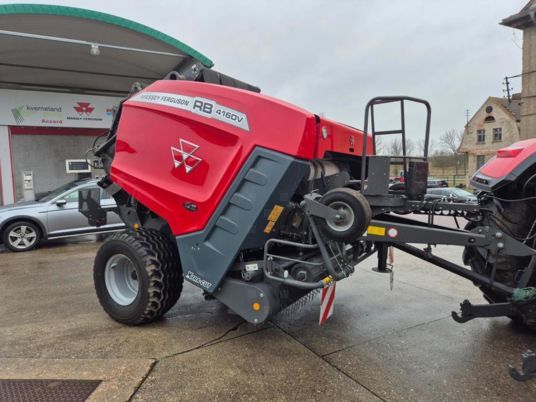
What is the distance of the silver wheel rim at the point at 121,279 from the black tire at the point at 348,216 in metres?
2.17

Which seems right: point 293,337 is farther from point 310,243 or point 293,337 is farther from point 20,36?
point 20,36

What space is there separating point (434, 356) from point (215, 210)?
7.07ft

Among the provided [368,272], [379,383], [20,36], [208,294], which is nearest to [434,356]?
[379,383]

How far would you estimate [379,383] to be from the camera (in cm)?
284

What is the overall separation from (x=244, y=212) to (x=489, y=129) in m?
44.8

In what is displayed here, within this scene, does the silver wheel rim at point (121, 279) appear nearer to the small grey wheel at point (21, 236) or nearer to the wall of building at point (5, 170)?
the small grey wheel at point (21, 236)

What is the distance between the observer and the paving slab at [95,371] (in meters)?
2.75

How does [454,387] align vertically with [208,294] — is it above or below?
below

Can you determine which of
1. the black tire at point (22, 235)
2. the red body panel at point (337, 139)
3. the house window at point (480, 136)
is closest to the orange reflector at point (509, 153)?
the red body panel at point (337, 139)

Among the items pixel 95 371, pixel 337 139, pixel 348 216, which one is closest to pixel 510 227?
pixel 348 216

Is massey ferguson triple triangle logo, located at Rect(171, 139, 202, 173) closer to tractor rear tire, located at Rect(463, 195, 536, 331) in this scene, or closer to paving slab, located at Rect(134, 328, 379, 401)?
paving slab, located at Rect(134, 328, 379, 401)

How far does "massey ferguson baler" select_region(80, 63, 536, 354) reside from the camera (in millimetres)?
3064

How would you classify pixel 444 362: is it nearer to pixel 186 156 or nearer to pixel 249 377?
pixel 249 377

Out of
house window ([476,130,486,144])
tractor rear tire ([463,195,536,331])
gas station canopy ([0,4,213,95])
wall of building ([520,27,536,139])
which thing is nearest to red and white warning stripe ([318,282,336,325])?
tractor rear tire ([463,195,536,331])
